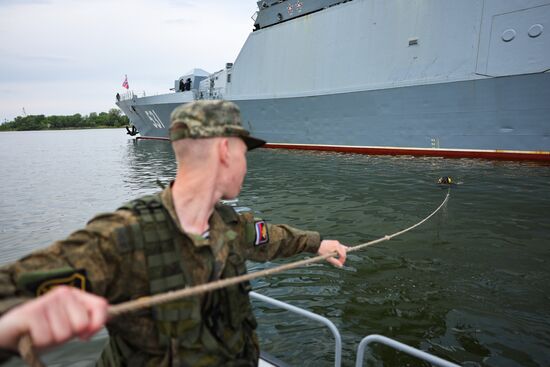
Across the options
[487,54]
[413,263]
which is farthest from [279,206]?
[487,54]

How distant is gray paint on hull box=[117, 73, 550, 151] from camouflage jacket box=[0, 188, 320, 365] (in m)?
15.8

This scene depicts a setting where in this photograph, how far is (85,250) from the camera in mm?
1273

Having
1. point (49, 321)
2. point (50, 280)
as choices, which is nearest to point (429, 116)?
point (50, 280)

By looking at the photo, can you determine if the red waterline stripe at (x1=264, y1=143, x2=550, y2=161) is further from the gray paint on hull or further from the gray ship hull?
the gray paint on hull

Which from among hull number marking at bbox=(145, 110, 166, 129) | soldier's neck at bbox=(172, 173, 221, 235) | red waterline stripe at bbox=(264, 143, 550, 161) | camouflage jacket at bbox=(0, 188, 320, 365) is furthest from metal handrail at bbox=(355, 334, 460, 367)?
hull number marking at bbox=(145, 110, 166, 129)

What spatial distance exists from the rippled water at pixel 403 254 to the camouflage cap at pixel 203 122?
128 inches

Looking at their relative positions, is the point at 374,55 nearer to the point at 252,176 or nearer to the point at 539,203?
the point at 252,176

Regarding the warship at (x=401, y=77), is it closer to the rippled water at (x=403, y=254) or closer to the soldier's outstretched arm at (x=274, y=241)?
the rippled water at (x=403, y=254)

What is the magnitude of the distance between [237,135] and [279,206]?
8741 mm

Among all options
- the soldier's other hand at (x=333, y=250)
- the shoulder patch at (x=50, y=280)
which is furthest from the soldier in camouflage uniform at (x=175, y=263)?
the soldier's other hand at (x=333, y=250)

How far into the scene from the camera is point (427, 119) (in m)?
16.2

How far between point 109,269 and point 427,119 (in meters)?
17.0

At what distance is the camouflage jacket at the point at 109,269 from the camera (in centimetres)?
112

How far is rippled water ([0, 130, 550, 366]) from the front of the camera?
13.5 feet
